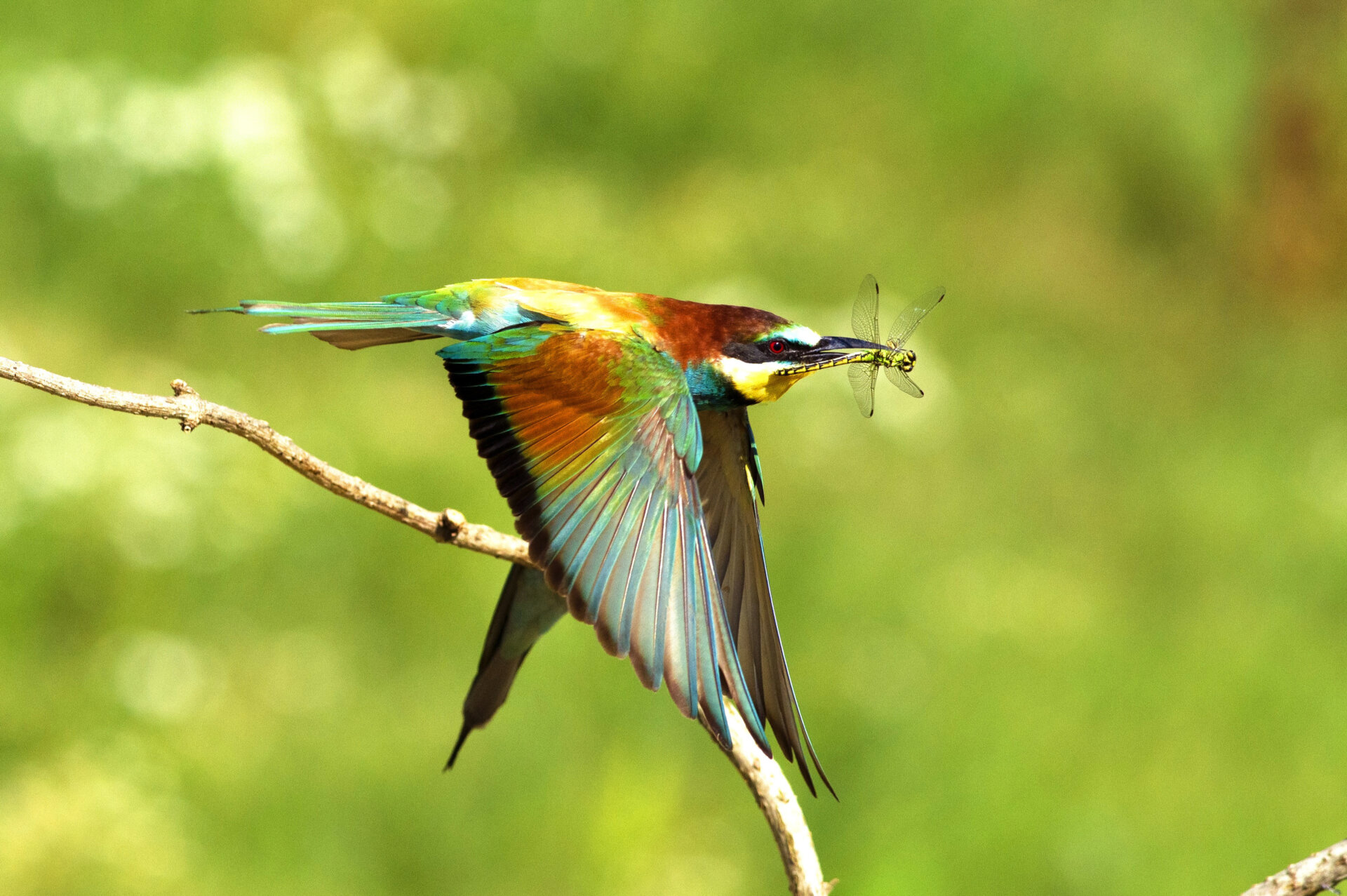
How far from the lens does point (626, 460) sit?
199 cm

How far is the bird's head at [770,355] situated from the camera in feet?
6.79

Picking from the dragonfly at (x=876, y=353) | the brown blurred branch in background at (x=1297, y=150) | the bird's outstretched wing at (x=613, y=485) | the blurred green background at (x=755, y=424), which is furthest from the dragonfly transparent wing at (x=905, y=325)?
the brown blurred branch in background at (x=1297, y=150)

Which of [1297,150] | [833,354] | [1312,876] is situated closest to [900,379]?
[833,354]

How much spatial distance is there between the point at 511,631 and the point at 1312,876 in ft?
3.71

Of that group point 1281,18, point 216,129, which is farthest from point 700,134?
point 1281,18

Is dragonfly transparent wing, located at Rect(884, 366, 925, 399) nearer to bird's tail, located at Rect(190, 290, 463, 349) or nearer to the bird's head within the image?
the bird's head

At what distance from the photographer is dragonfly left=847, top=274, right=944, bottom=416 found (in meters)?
2.13

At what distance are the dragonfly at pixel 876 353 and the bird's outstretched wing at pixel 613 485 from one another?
274 millimetres

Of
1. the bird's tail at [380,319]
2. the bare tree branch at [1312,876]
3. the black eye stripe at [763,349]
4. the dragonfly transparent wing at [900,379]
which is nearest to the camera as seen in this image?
the bare tree branch at [1312,876]

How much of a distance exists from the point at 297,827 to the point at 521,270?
1.93 metres

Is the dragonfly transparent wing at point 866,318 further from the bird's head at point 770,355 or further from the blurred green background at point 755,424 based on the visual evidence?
the blurred green background at point 755,424

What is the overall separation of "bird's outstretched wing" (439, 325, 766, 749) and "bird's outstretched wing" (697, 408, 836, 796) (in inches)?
4.1

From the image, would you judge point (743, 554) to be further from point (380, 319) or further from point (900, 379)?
point (380, 319)

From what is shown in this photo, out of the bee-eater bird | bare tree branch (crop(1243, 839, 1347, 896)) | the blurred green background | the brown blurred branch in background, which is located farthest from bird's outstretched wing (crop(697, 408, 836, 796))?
the brown blurred branch in background
